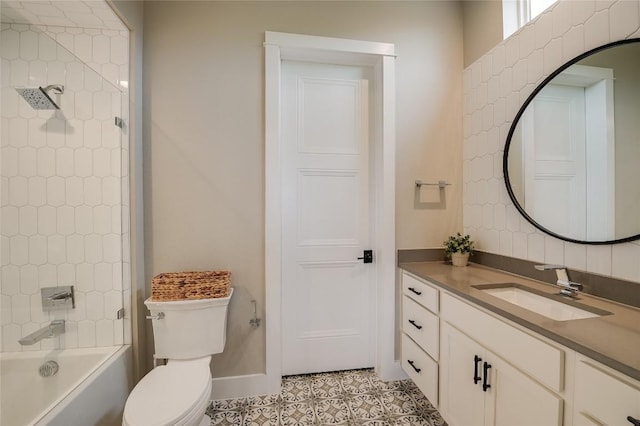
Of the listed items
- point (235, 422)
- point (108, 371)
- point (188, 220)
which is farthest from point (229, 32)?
point (235, 422)

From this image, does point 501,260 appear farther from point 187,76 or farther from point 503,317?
point 187,76

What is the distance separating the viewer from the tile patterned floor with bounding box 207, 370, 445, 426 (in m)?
1.63

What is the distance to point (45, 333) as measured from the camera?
4.75 feet

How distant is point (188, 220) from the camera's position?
1.79 meters

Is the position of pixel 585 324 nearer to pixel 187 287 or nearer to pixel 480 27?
pixel 187 287

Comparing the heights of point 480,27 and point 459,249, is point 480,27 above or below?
above

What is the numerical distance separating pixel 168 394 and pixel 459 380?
1388 mm

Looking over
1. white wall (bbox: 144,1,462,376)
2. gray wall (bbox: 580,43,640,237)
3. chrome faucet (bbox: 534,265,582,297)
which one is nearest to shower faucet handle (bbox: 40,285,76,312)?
white wall (bbox: 144,1,462,376)

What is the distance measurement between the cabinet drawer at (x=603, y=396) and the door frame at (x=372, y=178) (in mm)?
1188

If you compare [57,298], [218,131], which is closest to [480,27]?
[218,131]

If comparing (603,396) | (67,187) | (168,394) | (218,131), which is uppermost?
(218,131)

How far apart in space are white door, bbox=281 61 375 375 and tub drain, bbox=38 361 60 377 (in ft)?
4.12

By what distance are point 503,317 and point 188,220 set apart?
1.77 metres

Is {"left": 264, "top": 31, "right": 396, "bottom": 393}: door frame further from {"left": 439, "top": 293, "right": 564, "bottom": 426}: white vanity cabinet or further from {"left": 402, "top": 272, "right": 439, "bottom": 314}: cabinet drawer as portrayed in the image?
{"left": 439, "top": 293, "right": 564, "bottom": 426}: white vanity cabinet
